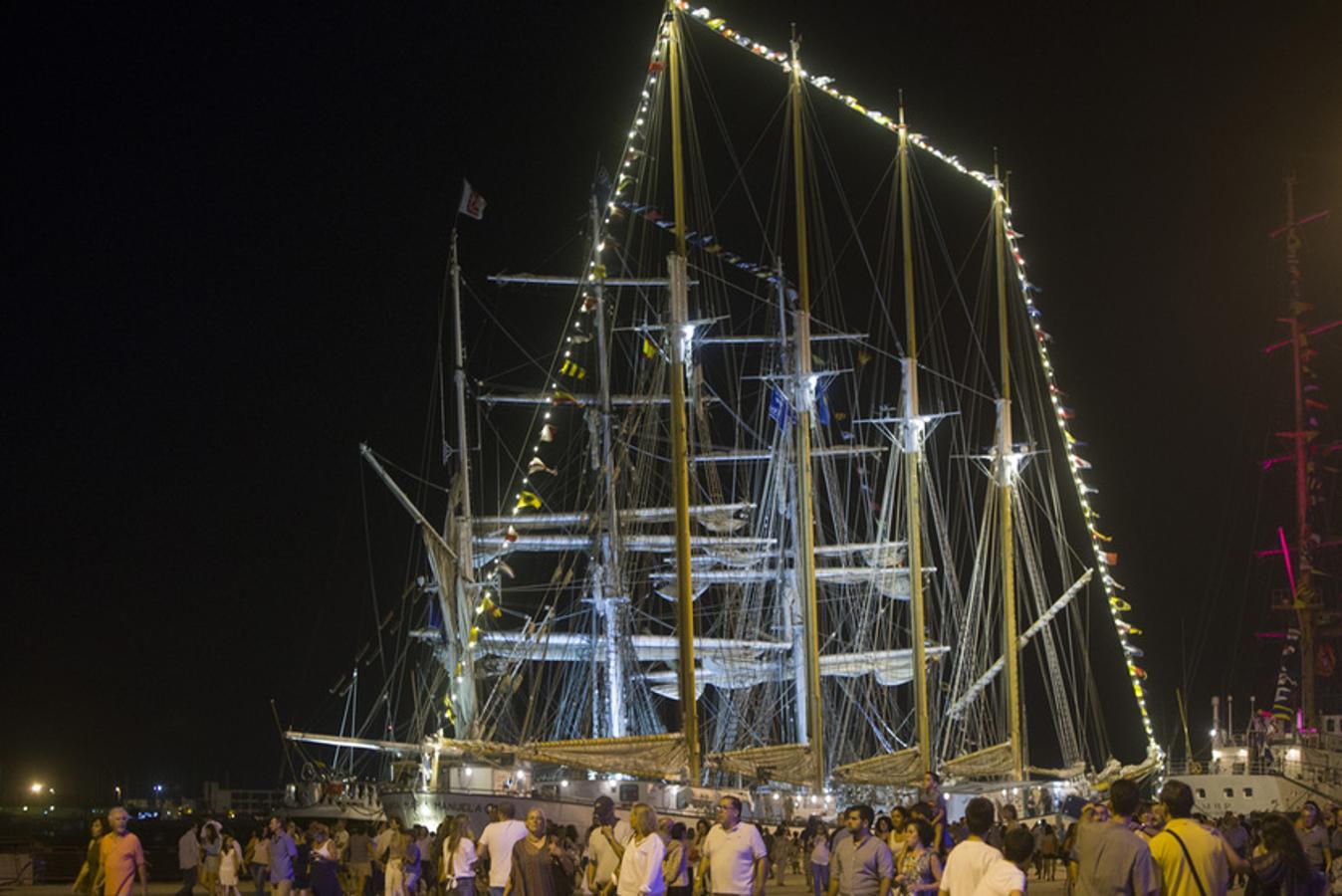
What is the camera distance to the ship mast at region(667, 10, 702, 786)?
3444cm

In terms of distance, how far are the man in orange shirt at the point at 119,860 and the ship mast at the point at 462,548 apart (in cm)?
3327

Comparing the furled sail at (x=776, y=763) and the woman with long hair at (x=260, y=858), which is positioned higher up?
the furled sail at (x=776, y=763)

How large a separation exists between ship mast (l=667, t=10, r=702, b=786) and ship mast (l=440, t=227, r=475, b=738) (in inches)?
684

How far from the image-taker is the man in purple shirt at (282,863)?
77.6 feet

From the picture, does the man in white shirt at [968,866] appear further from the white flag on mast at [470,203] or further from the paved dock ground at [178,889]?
the white flag on mast at [470,203]

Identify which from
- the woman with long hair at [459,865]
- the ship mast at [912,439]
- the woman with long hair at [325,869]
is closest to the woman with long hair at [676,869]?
the woman with long hair at [459,865]

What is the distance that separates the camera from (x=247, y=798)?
9581 centimetres

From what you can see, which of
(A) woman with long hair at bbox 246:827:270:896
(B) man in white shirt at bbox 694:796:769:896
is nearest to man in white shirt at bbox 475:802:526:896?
(B) man in white shirt at bbox 694:796:769:896

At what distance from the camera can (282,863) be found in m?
23.7

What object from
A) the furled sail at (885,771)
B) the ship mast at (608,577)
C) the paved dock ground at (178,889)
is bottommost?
the paved dock ground at (178,889)

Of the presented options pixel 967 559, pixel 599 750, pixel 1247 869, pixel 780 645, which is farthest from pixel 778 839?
pixel 967 559

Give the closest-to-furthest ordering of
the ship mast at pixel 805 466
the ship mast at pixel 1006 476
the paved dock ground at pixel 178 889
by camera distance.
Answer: the paved dock ground at pixel 178 889 < the ship mast at pixel 805 466 < the ship mast at pixel 1006 476

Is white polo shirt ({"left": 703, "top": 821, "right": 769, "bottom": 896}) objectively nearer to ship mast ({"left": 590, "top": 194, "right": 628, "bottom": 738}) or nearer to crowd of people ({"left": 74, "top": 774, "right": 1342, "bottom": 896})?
crowd of people ({"left": 74, "top": 774, "right": 1342, "bottom": 896})

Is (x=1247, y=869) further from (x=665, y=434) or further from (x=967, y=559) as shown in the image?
(x=967, y=559)
